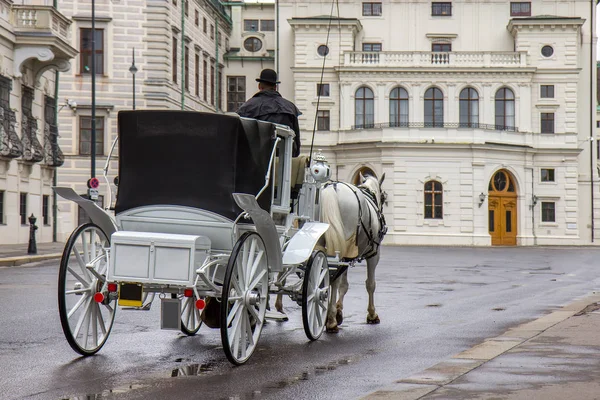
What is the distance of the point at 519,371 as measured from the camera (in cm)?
793

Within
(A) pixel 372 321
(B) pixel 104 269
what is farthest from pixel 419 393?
(A) pixel 372 321

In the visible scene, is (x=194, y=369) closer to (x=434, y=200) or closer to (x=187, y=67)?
(x=187, y=67)

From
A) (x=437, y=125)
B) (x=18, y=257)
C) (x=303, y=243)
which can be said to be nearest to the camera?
(x=303, y=243)

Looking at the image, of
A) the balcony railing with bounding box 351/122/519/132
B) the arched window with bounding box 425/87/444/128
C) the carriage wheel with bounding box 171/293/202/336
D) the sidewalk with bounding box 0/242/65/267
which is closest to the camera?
the carriage wheel with bounding box 171/293/202/336

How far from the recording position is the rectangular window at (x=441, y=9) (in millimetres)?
66562

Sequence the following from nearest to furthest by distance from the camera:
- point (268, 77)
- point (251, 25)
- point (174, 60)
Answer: point (268, 77), point (174, 60), point (251, 25)

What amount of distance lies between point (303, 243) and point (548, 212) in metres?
54.8

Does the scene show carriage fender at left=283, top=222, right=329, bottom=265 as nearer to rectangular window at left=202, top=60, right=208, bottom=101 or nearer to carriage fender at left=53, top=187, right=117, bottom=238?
carriage fender at left=53, top=187, right=117, bottom=238

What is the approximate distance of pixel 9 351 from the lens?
30.4 feet

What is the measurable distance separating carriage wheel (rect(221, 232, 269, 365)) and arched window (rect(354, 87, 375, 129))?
177 ft

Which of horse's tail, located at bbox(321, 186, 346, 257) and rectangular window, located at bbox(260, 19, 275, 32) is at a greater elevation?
rectangular window, located at bbox(260, 19, 275, 32)

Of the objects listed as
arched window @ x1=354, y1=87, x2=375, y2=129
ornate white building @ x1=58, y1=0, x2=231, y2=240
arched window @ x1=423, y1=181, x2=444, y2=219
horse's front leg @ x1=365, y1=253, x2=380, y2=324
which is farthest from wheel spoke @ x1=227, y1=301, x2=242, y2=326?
arched window @ x1=354, y1=87, x2=375, y2=129

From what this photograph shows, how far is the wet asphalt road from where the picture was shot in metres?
7.47

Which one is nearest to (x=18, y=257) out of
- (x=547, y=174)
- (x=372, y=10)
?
(x=547, y=174)
